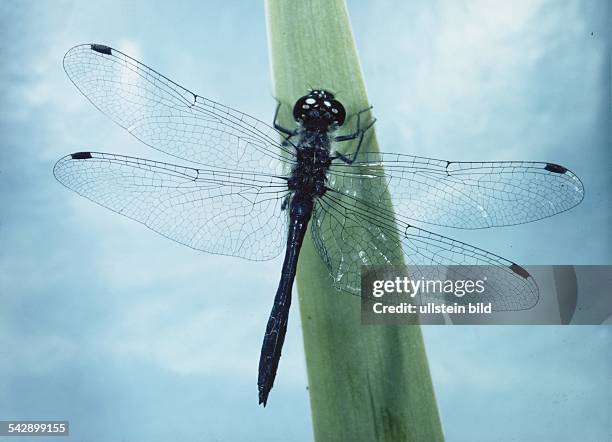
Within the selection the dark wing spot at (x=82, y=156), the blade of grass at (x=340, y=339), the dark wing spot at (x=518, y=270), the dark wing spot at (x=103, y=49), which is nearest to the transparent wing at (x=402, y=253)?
the dark wing spot at (x=518, y=270)

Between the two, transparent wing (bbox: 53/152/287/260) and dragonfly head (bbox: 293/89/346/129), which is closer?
dragonfly head (bbox: 293/89/346/129)

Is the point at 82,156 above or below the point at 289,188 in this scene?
above

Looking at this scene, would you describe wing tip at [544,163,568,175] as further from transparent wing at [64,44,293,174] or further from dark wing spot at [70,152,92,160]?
dark wing spot at [70,152,92,160]

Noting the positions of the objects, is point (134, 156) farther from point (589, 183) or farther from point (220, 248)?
point (589, 183)

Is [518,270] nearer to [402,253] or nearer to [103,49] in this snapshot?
[402,253]

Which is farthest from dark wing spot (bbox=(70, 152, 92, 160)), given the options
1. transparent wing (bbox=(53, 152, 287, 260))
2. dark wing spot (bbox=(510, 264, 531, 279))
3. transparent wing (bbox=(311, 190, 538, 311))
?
dark wing spot (bbox=(510, 264, 531, 279))

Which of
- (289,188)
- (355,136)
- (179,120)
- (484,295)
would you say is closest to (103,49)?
(179,120)
